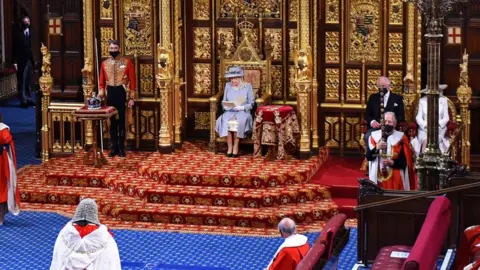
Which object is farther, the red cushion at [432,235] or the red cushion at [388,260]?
the red cushion at [388,260]

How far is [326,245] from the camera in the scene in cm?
1300

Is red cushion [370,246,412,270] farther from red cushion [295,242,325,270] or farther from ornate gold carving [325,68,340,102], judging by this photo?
ornate gold carving [325,68,340,102]

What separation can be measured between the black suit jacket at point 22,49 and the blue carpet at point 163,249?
8.70 metres

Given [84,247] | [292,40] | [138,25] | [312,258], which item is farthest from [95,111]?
[312,258]

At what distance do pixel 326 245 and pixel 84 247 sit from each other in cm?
233

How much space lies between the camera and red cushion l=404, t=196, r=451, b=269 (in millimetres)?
12188

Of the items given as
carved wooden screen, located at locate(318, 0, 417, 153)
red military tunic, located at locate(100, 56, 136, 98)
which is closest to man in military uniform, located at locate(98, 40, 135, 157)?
red military tunic, located at locate(100, 56, 136, 98)

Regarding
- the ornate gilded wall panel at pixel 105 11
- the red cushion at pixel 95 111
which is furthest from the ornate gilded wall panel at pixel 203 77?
the red cushion at pixel 95 111

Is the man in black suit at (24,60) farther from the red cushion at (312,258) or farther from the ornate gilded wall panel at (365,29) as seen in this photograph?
the red cushion at (312,258)

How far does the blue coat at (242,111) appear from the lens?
63.3 feet

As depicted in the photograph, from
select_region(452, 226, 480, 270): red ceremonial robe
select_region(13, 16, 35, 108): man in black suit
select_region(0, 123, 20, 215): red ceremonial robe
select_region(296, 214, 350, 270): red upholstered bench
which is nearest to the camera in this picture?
select_region(296, 214, 350, 270): red upholstered bench

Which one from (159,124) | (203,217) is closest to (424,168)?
(203,217)

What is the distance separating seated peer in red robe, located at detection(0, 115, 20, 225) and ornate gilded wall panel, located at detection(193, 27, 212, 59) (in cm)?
384

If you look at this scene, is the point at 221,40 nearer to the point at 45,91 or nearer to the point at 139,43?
the point at 139,43
